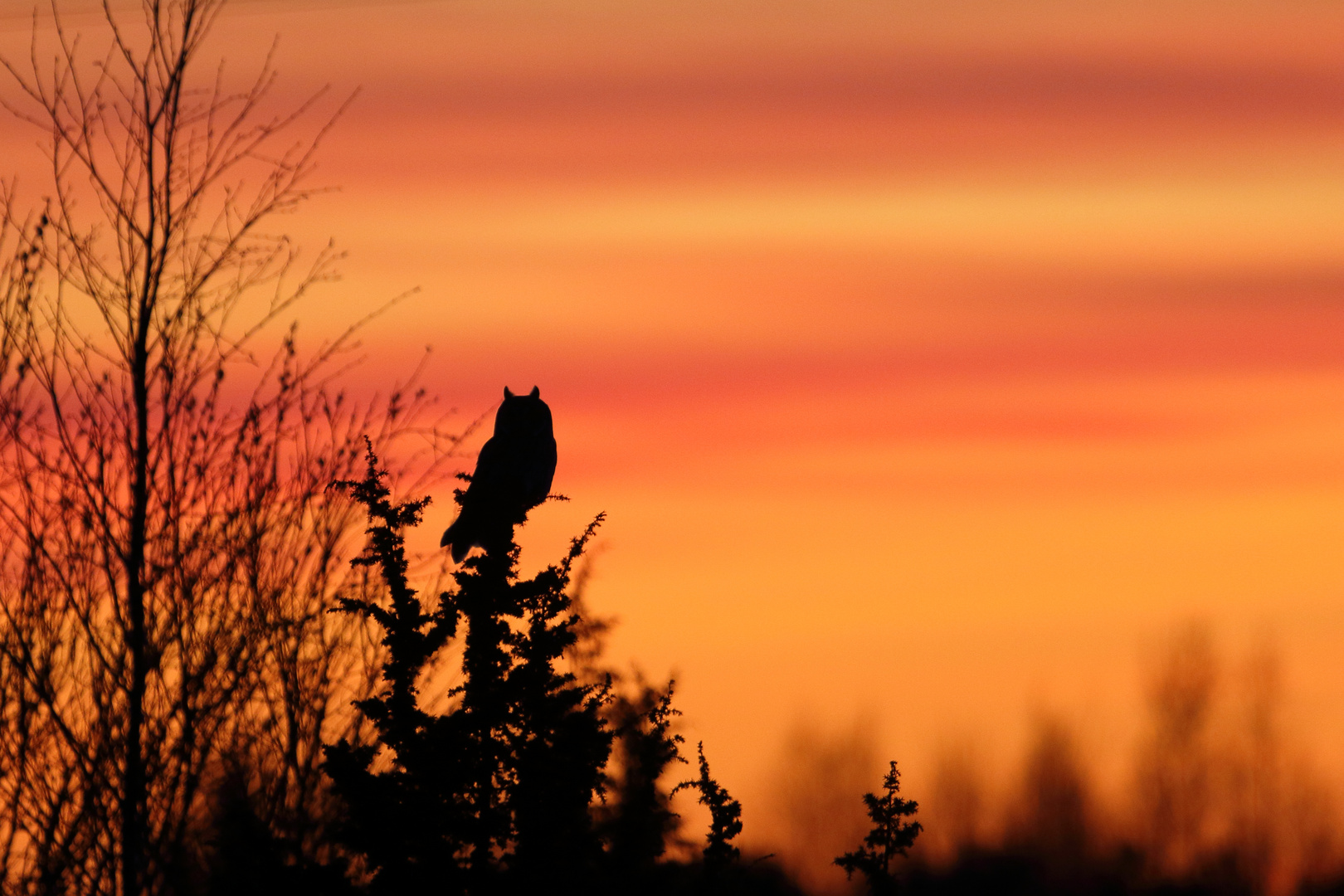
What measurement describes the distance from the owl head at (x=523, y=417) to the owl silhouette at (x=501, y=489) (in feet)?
0.05

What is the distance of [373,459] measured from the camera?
14.1 m

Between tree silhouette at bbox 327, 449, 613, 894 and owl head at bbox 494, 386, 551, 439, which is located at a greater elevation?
owl head at bbox 494, 386, 551, 439

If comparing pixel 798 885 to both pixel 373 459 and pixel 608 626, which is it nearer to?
pixel 608 626

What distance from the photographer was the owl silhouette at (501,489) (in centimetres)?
1364

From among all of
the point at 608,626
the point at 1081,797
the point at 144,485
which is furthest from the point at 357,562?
the point at 1081,797

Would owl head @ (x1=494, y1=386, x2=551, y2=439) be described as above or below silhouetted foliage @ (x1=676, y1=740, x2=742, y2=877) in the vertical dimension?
above

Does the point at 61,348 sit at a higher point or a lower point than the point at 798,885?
higher

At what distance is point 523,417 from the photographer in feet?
46.6

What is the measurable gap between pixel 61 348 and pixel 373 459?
9.40 ft

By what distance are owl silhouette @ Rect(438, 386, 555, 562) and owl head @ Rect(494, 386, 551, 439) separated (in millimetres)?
14

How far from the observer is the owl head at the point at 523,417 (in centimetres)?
1405

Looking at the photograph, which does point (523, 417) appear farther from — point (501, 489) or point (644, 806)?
point (644, 806)

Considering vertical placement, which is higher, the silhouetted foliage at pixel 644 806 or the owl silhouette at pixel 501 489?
the owl silhouette at pixel 501 489

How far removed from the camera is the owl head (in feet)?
46.1
